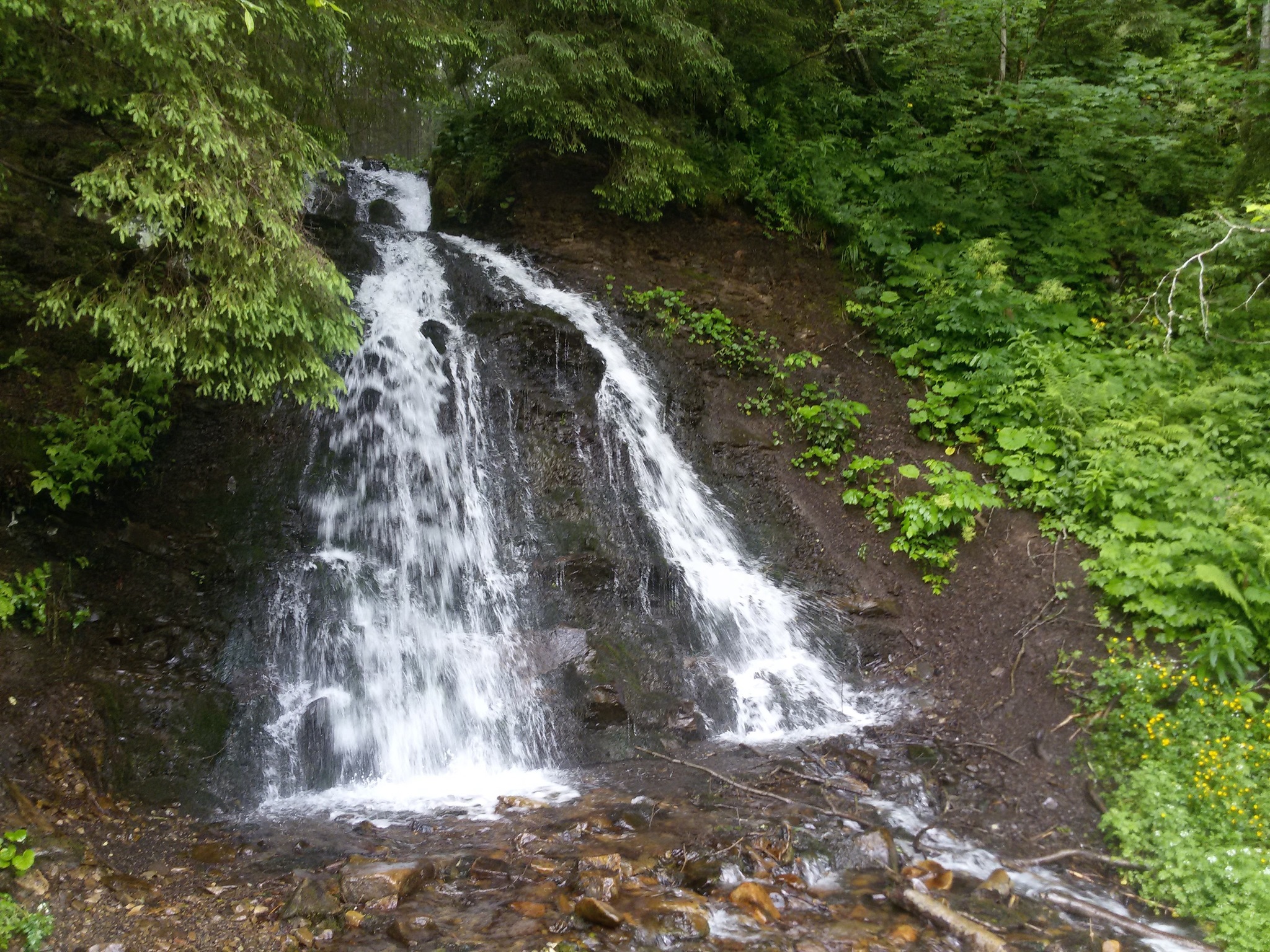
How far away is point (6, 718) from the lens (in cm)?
505

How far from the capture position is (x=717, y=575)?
27.2 feet

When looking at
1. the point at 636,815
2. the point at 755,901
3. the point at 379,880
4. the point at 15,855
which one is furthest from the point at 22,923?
the point at 755,901

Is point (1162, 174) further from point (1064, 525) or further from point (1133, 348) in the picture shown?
point (1064, 525)

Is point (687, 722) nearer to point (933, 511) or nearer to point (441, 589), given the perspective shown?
point (441, 589)

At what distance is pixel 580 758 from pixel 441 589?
2181 millimetres

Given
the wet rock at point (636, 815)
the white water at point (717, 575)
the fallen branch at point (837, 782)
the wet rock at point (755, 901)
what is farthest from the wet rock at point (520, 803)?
the white water at point (717, 575)

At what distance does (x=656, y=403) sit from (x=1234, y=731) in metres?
6.45

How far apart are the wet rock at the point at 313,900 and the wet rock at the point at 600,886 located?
4.50 feet

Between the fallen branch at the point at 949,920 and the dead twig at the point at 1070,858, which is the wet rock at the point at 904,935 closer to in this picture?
the fallen branch at the point at 949,920

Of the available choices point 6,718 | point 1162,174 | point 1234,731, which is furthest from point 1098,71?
point 6,718

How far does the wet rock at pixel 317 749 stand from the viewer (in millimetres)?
6117

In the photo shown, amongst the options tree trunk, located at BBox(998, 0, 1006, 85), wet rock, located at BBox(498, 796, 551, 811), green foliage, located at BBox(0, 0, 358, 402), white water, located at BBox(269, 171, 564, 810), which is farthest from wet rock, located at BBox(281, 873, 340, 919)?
tree trunk, located at BBox(998, 0, 1006, 85)

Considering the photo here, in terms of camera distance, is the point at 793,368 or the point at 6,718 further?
the point at 793,368

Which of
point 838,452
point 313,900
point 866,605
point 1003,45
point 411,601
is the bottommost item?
point 313,900
